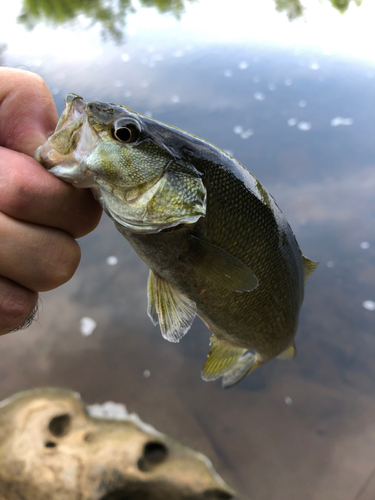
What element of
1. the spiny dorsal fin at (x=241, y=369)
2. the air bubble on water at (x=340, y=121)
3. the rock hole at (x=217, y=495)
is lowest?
the rock hole at (x=217, y=495)

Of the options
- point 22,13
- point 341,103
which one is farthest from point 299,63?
point 22,13

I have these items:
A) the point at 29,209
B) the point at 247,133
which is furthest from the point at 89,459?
the point at 247,133

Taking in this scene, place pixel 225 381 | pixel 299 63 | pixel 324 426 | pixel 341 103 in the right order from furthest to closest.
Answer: pixel 299 63 → pixel 341 103 → pixel 324 426 → pixel 225 381

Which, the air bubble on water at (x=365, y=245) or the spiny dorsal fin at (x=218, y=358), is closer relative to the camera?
the spiny dorsal fin at (x=218, y=358)

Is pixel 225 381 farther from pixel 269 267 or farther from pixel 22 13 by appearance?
pixel 22 13

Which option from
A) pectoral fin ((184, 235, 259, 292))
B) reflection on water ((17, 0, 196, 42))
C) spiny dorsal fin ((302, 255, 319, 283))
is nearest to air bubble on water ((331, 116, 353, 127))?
spiny dorsal fin ((302, 255, 319, 283))

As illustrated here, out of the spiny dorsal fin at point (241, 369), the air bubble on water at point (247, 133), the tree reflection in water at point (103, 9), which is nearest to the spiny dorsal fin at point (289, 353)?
the spiny dorsal fin at point (241, 369)

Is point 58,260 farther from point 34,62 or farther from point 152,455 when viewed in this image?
point 34,62

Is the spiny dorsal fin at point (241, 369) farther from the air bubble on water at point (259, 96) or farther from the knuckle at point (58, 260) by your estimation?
the air bubble on water at point (259, 96)
